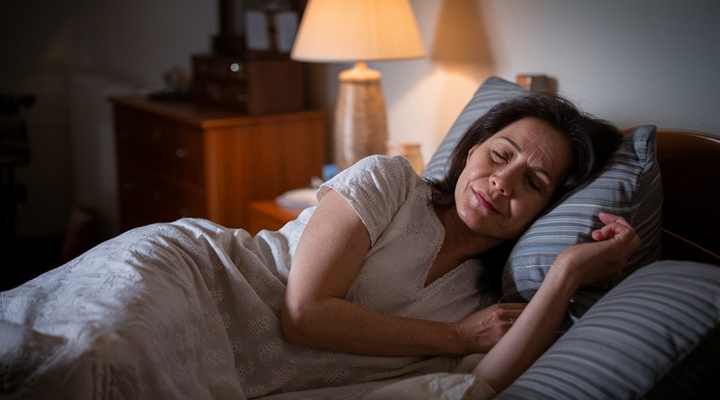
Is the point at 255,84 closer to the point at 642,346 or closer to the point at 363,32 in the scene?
the point at 363,32

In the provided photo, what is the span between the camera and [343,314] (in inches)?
52.1

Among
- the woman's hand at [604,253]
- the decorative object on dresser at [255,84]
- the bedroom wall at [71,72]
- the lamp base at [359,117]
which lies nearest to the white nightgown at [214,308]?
the woman's hand at [604,253]

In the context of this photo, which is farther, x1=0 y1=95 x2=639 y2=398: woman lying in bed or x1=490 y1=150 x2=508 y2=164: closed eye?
x1=490 y1=150 x2=508 y2=164: closed eye

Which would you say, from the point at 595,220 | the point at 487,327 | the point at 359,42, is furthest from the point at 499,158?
the point at 359,42

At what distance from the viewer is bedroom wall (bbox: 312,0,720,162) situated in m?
1.78

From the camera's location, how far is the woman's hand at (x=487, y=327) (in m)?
1.37

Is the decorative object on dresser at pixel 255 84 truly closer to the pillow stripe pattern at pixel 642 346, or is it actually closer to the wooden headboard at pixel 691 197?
the wooden headboard at pixel 691 197

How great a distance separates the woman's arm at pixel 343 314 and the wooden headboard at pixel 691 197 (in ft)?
1.44

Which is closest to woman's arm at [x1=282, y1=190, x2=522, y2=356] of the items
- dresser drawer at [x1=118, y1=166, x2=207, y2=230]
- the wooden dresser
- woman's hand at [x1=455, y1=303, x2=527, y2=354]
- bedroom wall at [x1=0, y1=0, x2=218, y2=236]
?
woman's hand at [x1=455, y1=303, x2=527, y2=354]

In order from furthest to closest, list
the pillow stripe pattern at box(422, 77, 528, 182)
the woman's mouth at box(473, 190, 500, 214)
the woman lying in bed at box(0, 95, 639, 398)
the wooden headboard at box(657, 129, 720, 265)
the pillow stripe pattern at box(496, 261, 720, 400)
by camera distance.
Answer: the pillow stripe pattern at box(422, 77, 528, 182) < the wooden headboard at box(657, 129, 720, 265) < the woman's mouth at box(473, 190, 500, 214) < the woman lying in bed at box(0, 95, 639, 398) < the pillow stripe pattern at box(496, 261, 720, 400)

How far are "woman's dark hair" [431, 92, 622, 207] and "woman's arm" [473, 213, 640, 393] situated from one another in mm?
198

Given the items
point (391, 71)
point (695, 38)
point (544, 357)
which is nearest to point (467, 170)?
point (544, 357)

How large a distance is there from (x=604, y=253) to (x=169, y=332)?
2.43ft

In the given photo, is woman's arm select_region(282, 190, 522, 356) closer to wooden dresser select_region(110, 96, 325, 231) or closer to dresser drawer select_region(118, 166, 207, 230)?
wooden dresser select_region(110, 96, 325, 231)
